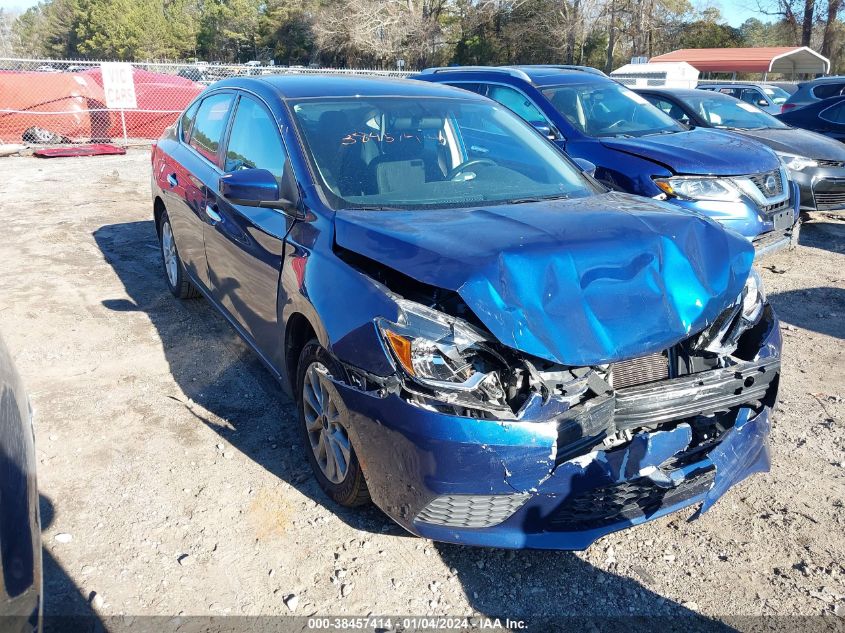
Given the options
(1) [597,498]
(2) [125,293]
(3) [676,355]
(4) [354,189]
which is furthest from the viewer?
(2) [125,293]

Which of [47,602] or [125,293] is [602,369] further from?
[125,293]

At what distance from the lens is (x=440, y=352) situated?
249 cm

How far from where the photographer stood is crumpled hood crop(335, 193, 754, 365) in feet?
8.07

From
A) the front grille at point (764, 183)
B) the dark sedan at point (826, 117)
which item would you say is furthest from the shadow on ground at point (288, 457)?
the dark sedan at point (826, 117)

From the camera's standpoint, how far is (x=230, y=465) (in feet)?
11.4

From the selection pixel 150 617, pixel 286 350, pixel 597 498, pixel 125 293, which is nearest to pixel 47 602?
pixel 150 617

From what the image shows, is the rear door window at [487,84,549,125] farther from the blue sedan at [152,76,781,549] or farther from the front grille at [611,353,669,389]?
the front grille at [611,353,669,389]

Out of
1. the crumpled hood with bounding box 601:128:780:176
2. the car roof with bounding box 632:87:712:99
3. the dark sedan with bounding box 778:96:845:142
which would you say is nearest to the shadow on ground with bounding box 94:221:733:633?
the crumpled hood with bounding box 601:128:780:176

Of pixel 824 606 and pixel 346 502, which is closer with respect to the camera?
pixel 824 606

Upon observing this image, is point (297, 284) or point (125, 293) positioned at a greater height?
point (297, 284)

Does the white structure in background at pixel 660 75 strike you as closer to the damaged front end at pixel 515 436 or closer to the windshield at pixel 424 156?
the windshield at pixel 424 156

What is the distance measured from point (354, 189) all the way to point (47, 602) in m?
2.08

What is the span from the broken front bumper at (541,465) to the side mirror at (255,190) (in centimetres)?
105

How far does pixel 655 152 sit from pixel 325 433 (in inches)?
172
